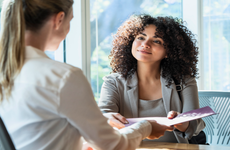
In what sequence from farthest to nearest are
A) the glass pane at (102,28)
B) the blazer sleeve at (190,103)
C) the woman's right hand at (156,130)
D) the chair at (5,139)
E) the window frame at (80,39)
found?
the glass pane at (102,28) < the window frame at (80,39) < the blazer sleeve at (190,103) < the woman's right hand at (156,130) < the chair at (5,139)

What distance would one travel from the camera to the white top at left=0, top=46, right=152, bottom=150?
0.66m

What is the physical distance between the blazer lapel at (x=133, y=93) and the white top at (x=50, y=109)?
2.96ft

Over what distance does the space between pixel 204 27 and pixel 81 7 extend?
1.75m

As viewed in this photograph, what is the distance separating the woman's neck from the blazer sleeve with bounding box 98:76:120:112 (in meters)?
0.22

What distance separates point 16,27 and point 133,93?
108 cm

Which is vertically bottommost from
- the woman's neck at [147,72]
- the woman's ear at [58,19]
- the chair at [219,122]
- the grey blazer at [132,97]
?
the chair at [219,122]

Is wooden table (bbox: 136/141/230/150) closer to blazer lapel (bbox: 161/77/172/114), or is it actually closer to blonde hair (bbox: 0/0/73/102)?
blazer lapel (bbox: 161/77/172/114)

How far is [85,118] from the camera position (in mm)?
693

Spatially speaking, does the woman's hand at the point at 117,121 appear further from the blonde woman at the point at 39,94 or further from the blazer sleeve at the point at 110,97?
the blonde woman at the point at 39,94

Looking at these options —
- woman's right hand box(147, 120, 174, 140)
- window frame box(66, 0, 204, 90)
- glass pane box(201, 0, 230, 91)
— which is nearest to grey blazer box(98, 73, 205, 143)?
woman's right hand box(147, 120, 174, 140)

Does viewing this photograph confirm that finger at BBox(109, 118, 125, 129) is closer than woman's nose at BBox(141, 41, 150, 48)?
Yes

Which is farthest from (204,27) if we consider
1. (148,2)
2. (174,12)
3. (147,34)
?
(147,34)

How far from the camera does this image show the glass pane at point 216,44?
304cm

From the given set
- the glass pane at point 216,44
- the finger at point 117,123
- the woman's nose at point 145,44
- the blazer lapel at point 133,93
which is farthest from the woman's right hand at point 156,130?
the glass pane at point 216,44
